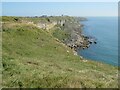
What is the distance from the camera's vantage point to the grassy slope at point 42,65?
15602mm

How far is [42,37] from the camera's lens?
Answer: 4594cm

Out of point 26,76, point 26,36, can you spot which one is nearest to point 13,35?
point 26,36

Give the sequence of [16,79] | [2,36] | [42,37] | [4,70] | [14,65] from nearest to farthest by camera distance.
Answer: [16,79], [4,70], [14,65], [2,36], [42,37]

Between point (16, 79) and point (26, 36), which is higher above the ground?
point (26, 36)

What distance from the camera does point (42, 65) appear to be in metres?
24.3

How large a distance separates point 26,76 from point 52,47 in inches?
935

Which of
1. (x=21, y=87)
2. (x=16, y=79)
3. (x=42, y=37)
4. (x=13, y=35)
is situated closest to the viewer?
(x=21, y=87)

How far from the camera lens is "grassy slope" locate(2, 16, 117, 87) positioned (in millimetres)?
15602

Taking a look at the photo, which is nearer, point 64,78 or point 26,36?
point 64,78

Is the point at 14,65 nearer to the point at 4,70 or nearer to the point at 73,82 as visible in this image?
the point at 4,70

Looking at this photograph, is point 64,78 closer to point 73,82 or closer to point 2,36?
point 73,82

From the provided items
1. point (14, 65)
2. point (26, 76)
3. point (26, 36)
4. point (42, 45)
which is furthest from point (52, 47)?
point (26, 76)

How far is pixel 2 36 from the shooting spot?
128 feet

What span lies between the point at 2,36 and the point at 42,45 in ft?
19.2
